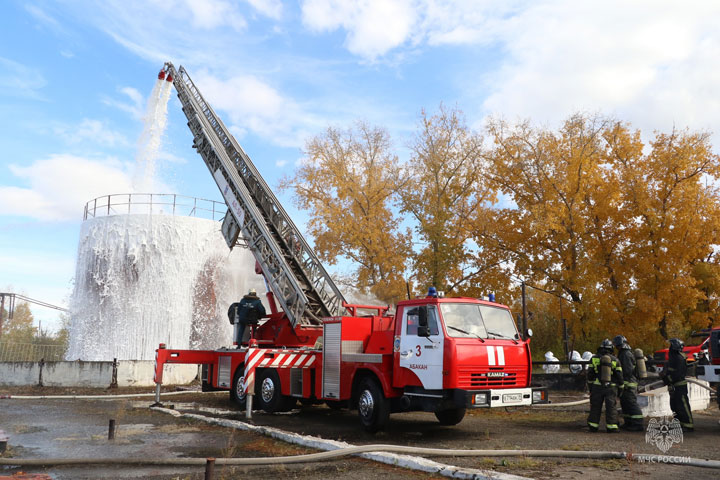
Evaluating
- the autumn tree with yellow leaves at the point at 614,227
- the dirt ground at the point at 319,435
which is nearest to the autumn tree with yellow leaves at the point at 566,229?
the autumn tree with yellow leaves at the point at 614,227

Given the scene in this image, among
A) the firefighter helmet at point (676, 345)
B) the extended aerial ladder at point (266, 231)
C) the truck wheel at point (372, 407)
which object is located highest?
the extended aerial ladder at point (266, 231)

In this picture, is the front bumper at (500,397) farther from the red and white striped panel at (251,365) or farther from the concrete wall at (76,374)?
the concrete wall at (76,374)

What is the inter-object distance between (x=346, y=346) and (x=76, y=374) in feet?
37.1

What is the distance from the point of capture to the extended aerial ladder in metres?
13.1

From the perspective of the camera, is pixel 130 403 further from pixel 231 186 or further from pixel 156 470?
pixel 156 470

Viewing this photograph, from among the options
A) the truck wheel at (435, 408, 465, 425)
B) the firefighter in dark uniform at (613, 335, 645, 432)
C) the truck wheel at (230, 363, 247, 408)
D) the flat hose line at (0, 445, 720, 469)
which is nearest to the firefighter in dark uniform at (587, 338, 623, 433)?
the firefighter in dark uniform at (613, 335, 645, 432)

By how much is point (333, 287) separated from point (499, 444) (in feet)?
19.8

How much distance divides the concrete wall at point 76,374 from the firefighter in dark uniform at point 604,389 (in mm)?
13469

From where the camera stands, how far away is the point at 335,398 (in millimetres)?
10047

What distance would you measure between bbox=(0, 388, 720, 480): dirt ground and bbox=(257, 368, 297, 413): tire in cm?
20

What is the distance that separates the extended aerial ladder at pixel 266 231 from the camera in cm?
1313

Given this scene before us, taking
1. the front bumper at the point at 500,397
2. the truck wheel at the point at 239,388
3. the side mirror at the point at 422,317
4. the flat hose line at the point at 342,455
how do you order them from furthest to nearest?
1. the truck wheel at the point at 239,388
2. the side mirror at the point at 422,317
3. the front bumper at the point at 500,397
4. the flat hose line at the point at 342,455

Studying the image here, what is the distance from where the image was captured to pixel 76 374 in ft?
56.8

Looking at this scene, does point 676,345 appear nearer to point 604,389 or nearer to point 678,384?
point 678,384
